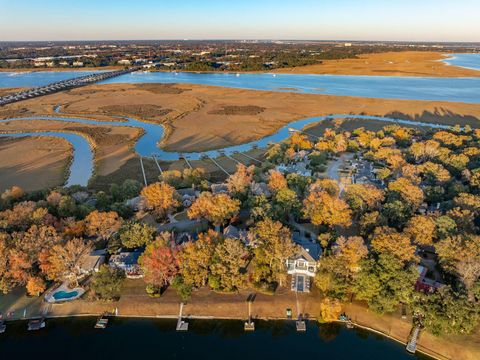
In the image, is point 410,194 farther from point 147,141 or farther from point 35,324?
point 147,141

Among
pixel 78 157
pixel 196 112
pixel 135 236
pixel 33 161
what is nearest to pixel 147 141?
pixel 78 157

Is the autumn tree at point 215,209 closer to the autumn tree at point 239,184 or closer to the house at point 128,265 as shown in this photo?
the autumn tree at point 239,184

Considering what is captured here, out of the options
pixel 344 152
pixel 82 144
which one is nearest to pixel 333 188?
pixel 344 152

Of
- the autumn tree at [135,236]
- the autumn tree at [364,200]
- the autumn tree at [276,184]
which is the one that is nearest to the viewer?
the autumn tree at [135,236]

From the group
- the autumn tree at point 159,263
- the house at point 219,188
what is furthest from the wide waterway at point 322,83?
the autumn tree at point 159,263

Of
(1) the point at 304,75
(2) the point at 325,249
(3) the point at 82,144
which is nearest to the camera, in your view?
(2) the point at 325,249

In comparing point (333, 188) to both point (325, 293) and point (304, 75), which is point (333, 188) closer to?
point (325, 293)

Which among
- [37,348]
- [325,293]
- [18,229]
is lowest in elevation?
[37,348]
